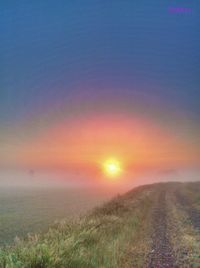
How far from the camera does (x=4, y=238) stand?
22828 millimetres

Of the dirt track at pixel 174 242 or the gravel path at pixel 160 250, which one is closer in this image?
the gravel path at pixel 160 250

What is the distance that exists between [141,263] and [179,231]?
6.78 m

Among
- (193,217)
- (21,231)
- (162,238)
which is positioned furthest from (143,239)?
(21,231)

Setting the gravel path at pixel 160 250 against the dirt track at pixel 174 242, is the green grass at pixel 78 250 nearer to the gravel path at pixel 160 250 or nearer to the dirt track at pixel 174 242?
the gravel path at pixel 160 250

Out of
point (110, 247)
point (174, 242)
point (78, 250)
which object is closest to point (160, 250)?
point (174, 242)

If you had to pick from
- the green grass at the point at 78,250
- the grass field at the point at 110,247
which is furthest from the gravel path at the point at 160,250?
the green grass at the point at 78,250

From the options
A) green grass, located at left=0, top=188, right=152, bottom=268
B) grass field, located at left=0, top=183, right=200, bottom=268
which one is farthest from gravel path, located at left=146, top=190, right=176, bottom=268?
green grass, located at left=0, top=188, right=152, bottom=268

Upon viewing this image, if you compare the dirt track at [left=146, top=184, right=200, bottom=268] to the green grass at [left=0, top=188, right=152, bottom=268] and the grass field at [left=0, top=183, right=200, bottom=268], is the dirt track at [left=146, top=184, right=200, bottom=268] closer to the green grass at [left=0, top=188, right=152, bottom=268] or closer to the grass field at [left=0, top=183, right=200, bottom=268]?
the grass field at [left=0, top=183, right=200, bottom=268]

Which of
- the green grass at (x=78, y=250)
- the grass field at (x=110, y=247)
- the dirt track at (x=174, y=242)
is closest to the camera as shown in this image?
the green grass at (x=78, y=250)

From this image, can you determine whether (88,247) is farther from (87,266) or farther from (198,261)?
(198,261)

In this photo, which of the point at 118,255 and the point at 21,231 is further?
the point at 21,231

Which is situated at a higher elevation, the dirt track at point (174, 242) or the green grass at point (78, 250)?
the green grass at point (78, 250)

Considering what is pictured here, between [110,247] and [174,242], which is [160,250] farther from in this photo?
[110,247]

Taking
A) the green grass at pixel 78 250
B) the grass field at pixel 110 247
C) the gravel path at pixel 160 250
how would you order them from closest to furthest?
1. the green grass at pixel 78 250
2. the grass field at pixel 110 247
3. the gravel path at pixel 160 250
